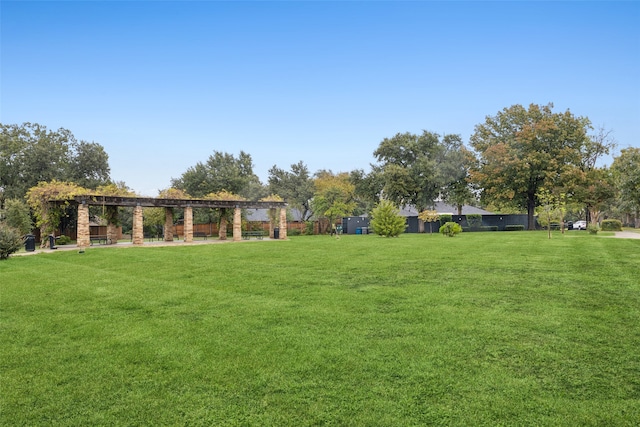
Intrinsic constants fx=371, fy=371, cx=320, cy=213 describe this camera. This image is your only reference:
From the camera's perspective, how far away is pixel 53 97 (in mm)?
21266

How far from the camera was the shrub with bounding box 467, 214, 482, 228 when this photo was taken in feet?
152

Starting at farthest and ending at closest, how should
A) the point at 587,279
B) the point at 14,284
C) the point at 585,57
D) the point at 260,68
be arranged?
the point at 260,68 → the point at 585,57 → the point at 14,284 → the point at 587,279

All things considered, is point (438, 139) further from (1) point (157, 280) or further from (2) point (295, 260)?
(1) point (157, 280)

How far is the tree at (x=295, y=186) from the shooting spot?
59344 millimetres

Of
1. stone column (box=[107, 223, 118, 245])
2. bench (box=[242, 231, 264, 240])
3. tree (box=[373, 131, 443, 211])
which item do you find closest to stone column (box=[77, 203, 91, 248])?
stone column (box=[107, 223, 118, 245])

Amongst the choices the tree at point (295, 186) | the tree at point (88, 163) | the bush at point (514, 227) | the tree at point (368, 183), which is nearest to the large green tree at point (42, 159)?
the tree at point (88, 163)

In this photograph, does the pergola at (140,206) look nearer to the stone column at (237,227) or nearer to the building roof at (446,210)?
the stone column at (237,227)

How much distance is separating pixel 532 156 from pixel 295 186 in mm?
37149

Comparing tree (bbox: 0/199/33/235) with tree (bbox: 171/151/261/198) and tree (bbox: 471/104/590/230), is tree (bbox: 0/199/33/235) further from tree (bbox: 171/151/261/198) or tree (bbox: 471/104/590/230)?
tree (bbox: 471/104/590/230)

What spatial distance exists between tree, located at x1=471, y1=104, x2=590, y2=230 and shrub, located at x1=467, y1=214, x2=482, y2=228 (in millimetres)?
2950

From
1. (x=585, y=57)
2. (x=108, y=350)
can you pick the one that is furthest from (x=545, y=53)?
(x=108, y=350)

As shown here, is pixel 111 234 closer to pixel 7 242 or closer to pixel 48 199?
pixel 48 199

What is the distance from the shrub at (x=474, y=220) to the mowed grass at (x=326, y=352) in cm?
3805

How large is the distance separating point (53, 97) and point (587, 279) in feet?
86.7
